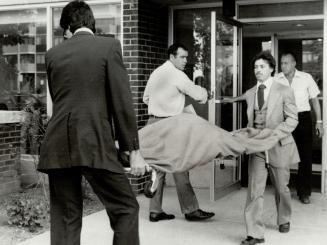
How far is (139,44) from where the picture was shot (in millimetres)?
8094

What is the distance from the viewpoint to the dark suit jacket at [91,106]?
3.74 metres

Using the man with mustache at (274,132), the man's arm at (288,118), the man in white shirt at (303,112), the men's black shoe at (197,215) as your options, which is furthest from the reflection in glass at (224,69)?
the man's arm at (288,118)

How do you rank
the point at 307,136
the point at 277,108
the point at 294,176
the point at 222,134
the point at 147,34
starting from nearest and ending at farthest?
the point at 222,134 < the point at 277,108 < the point at 307,136 < the point at 147,34 < the point at 294,176

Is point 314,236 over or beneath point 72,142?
beneath

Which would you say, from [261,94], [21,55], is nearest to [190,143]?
[261,94]

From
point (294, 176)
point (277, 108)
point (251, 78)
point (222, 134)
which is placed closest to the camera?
point (222, 134)

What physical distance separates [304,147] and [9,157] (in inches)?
166

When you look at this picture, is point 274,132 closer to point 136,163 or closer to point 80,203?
point 136,163

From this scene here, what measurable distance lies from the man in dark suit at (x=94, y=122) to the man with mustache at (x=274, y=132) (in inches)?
81.2

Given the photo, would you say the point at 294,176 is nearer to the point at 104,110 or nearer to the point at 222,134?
the point at 222,134

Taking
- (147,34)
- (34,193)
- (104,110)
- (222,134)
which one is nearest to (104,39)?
(104,110)

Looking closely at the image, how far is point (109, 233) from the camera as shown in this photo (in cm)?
606

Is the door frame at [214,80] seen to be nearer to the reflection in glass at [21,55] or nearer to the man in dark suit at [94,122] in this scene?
the reflection in glass at [21,55]

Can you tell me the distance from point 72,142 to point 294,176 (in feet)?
21.4
